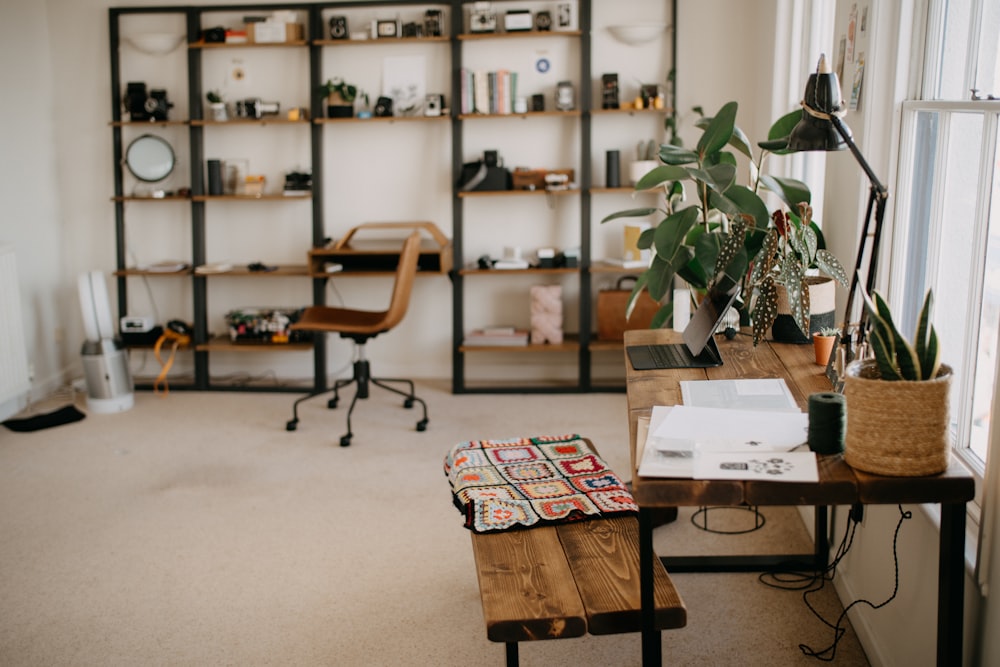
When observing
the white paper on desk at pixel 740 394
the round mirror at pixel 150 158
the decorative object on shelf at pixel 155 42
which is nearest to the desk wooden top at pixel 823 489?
the white paper on desk at pixel 740 394

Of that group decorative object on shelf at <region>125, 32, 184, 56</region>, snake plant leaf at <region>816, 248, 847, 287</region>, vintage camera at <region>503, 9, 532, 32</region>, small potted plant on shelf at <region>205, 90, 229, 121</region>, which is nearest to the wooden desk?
snake plant leaf at <region>816, 248, 847, 287</region>

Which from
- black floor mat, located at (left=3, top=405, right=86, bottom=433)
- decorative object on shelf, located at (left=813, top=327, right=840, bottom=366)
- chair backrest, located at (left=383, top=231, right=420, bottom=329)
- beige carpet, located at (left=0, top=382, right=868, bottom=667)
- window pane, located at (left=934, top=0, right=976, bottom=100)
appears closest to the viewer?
window pane, located at (left=934, top=0, right=976, bottom=100)

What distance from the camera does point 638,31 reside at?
5605 mm

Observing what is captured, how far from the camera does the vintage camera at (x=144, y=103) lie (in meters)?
5.85

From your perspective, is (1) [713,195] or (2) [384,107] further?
(2) [384,107]

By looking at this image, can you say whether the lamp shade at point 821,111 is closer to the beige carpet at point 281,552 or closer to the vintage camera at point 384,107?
the beige carpet at point 281,552

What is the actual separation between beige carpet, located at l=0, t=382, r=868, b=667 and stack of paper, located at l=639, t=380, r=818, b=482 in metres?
0.84

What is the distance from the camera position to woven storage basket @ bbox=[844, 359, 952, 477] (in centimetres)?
187

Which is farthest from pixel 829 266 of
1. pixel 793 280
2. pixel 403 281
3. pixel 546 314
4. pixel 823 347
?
pixel 546 314

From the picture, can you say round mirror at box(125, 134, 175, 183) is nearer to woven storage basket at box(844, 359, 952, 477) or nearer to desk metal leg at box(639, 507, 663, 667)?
desk metal leg at box(639, 507, 663, 667)

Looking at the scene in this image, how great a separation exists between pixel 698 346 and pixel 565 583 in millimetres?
776

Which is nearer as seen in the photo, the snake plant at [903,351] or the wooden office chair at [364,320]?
the snake plant at [903,351]

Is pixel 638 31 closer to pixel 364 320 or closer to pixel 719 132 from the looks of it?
pixel 364 320

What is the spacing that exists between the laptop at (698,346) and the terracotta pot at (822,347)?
0.27 metres
